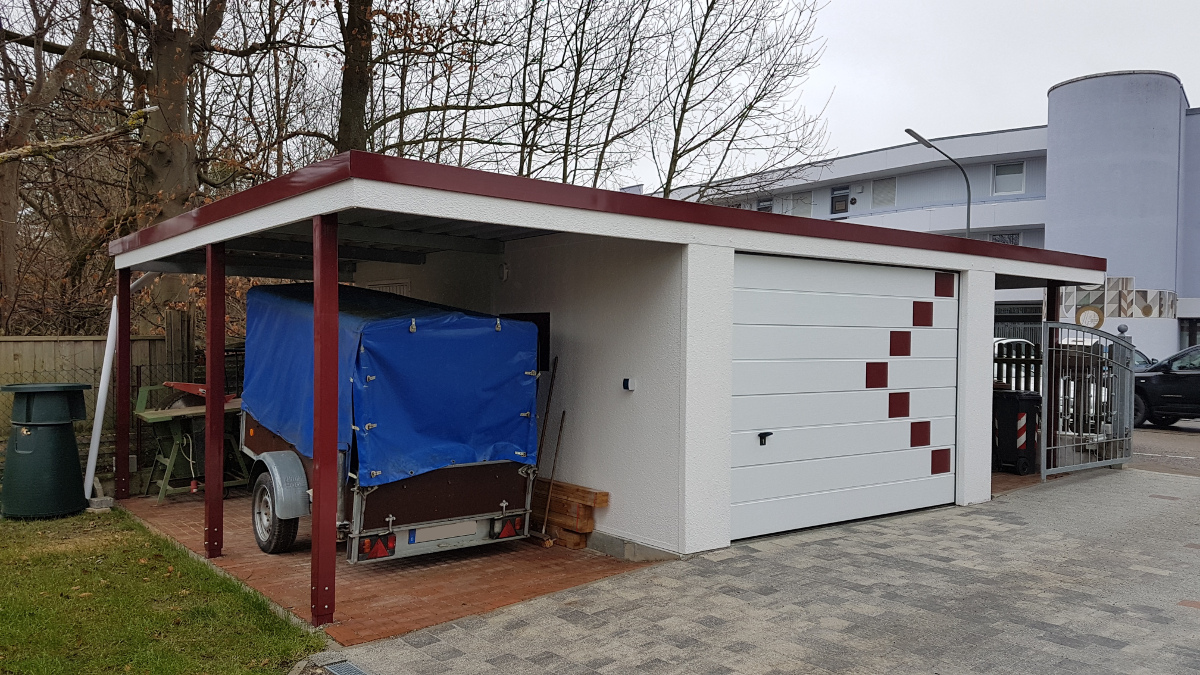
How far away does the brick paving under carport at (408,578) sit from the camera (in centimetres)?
568

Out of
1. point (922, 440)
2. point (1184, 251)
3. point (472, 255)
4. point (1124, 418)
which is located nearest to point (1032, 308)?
point (1184, 251)

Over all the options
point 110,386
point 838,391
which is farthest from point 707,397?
point 110,386

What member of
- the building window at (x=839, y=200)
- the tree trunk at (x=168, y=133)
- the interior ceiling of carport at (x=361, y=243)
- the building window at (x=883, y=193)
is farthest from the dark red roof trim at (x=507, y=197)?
the building window at (x=839, y=200)

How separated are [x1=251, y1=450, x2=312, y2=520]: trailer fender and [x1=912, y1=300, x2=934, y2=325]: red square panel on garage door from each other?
235 inches

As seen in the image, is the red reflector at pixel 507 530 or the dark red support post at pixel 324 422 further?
the red reflector at pixel 507 530

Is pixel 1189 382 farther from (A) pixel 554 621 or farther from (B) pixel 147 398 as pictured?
(B) pixel 147 398

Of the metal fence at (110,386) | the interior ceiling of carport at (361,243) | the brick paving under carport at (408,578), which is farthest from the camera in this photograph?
the metal fence at (110,386)

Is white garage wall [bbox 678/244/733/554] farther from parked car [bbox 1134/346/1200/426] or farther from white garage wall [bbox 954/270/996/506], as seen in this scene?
parked car [bbox 1134/346/1200/426]

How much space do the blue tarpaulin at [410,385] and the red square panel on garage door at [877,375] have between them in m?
3.31

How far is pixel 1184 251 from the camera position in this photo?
30531 mm

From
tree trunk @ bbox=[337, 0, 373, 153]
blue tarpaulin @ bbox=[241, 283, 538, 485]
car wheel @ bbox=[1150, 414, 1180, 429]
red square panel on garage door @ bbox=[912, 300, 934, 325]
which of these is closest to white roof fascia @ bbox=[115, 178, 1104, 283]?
red square panel on garage door @ bbox=[912, 300, 934, 325]

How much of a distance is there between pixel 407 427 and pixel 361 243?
2.89 metres

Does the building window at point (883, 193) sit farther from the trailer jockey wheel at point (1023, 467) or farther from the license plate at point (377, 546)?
the license plate at point (377, 546)

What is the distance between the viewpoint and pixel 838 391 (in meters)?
8.13
